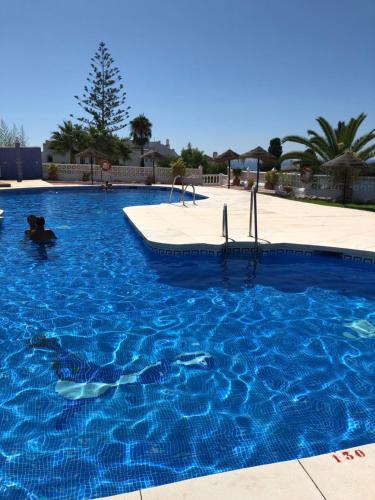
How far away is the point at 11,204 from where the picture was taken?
18109mm

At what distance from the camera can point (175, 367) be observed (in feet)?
14.7

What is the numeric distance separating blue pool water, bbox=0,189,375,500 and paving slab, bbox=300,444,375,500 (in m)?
0.62

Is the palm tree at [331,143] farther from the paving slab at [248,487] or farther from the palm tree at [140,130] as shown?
the palm tree at [140,130]

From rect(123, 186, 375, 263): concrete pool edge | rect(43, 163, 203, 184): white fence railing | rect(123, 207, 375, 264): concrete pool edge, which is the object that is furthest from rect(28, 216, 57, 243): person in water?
rect(43, 163, 203, 184): white fence railing

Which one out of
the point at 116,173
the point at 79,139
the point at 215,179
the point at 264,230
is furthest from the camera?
the point at 79,139

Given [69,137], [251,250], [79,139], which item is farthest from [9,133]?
[251,250]

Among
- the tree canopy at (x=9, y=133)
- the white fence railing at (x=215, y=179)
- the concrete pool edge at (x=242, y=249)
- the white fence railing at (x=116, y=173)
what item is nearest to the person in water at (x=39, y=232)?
the concrete pool edge at (x=242, y=249)

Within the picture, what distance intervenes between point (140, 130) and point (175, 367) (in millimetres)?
53506

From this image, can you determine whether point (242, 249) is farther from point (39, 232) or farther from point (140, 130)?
point (140, 130)

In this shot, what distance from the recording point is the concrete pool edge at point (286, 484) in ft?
7.47

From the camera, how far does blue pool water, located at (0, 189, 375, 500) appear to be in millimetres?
3127

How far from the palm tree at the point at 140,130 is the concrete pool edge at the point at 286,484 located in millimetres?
55036

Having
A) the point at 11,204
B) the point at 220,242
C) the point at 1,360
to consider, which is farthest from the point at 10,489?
the point at 11,204

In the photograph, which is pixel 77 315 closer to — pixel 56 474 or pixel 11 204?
pixel 56 474
